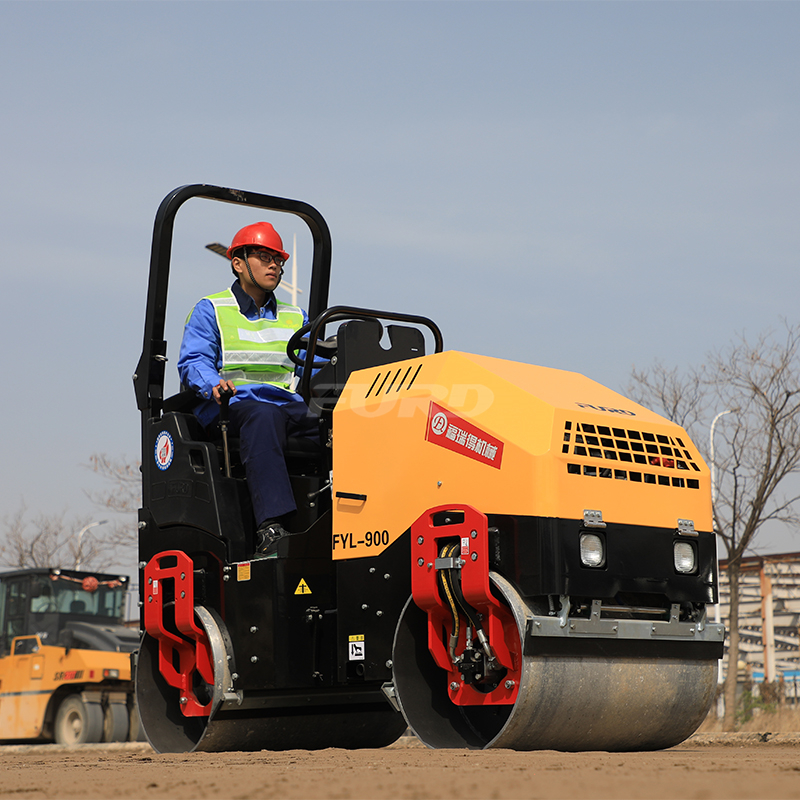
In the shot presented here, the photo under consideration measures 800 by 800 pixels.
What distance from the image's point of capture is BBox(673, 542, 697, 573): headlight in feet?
17.9

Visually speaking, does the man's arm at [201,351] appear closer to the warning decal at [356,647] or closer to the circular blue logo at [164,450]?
the circular blue logo at [164,450]

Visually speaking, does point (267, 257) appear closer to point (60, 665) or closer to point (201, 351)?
point (201, 351)

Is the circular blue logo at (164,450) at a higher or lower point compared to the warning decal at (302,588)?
higher

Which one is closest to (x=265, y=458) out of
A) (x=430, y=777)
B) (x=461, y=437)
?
(x=461, y=437)

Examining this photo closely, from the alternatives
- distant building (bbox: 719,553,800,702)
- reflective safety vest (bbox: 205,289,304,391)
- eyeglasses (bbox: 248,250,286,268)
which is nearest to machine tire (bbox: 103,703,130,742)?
reflective safety vest (bbox: 205,289,304,391)

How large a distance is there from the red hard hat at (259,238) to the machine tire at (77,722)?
1164cm

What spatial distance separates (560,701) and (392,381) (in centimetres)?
178

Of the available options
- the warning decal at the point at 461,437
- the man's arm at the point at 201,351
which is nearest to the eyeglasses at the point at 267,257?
the man's arm at the point at 201,351

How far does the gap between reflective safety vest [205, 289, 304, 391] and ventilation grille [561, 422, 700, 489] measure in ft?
6.94

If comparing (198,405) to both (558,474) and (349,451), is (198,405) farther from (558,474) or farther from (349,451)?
(558,474)

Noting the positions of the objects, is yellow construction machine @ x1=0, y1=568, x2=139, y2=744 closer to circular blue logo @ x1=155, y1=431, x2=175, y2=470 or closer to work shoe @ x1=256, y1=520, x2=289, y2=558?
circular blue logo @ x1=155, y1=431, x2=175, y2=470

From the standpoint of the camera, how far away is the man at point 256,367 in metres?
6.16

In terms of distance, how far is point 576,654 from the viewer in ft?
16.3

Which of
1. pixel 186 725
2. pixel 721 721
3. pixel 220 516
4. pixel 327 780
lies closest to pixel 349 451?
pixel 220 516
